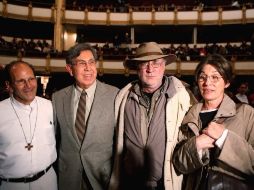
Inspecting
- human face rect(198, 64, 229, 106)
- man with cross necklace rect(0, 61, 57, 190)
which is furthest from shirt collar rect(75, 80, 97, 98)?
human face rect(198, 64, 229, 106)

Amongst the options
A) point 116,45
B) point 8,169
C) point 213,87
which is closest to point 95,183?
point 8,169

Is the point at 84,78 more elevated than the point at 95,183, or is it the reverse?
the point at 84,78

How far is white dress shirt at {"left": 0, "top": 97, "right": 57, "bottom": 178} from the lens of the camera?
2.57m

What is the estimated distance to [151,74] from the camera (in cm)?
275

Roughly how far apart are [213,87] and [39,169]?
4.98 feet

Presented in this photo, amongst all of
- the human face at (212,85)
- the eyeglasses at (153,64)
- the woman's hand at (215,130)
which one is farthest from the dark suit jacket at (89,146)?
the woman's hand at (215,130)

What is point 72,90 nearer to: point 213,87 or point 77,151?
point 77,151

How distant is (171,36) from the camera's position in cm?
2338

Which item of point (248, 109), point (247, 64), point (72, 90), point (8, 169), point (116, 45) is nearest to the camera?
point (248, 109)

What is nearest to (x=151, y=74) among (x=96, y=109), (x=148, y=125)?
(x=148, y=125)

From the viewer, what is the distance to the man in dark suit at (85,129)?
2746mm

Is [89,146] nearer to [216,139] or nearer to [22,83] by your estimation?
[22,83]

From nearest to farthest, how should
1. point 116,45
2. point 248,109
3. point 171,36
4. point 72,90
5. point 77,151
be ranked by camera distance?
point 248,109
point 77,151
point 72,90
point 116,45
point 171,36

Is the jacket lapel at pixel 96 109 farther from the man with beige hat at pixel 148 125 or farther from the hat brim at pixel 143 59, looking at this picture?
the hat brim at pixel 143 59
